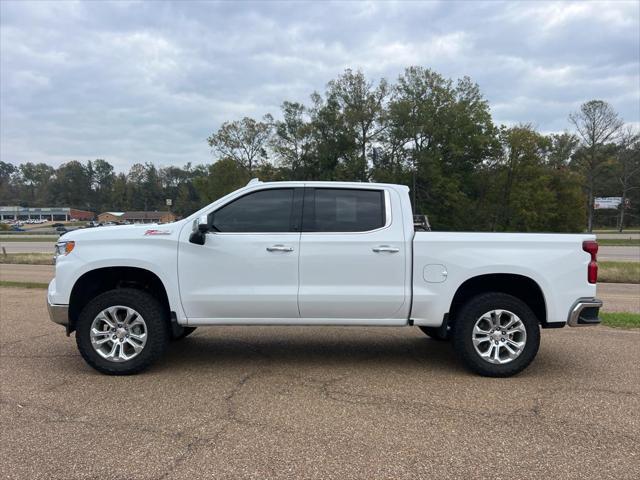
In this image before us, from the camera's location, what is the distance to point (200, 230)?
500 cm

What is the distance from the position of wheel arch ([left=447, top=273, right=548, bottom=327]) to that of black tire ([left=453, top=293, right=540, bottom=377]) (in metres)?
0.21

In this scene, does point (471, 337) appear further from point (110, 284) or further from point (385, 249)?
point (110, 284)

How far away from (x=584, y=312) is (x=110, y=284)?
4.87 meters

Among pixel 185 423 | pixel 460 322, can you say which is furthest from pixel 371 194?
pixel 185 423

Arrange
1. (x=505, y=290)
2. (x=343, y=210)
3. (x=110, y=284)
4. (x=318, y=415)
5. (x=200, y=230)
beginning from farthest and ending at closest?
(x=110, y=284), (x=505, y=290), (x=343, y=210), (x=200, y=230), (x=318, y=415)

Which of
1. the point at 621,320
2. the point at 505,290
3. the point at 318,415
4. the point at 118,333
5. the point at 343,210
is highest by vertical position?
the point at 343,210

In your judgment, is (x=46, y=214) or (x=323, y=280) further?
(x=46, y=214)

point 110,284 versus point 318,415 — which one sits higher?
point 110,284

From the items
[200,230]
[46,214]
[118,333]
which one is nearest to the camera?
[200,230]

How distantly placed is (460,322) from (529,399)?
37.0 inches

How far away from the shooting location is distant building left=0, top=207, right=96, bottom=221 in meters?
108

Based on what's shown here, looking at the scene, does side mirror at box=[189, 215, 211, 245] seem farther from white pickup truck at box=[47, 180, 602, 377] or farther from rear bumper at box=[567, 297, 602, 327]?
rear bumper at box=[567, 297, 602, 327]

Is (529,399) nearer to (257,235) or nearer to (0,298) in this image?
(257,235)

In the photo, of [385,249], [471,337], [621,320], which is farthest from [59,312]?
[621,320]
